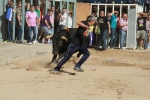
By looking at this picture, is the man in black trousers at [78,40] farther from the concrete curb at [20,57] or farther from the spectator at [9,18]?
the spectator at [9,18]

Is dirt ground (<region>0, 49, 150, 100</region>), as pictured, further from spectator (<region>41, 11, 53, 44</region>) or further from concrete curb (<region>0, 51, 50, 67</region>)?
spectator (<region>41, 11, 53, 44</region>)

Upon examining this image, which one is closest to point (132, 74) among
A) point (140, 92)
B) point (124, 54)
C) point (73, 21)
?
point (140, 92)

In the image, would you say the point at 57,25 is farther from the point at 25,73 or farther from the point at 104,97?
the point at 104,97

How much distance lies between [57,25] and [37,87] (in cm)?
1148

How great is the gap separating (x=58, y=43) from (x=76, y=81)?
217cm

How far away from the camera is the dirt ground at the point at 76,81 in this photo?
8.00 metres

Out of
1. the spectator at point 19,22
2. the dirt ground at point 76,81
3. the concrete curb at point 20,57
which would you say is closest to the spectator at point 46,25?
the spectator at point 19,22

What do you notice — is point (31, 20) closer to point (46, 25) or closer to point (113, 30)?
point (46, 25)

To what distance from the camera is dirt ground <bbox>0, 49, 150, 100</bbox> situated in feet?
26.3

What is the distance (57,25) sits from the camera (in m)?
19.9

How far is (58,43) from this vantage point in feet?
37.9

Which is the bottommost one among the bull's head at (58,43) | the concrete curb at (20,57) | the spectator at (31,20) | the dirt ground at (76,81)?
the dirt ground at (76,81)

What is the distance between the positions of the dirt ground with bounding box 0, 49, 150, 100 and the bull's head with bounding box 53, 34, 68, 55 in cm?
59

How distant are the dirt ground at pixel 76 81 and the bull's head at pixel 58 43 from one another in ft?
1.94
